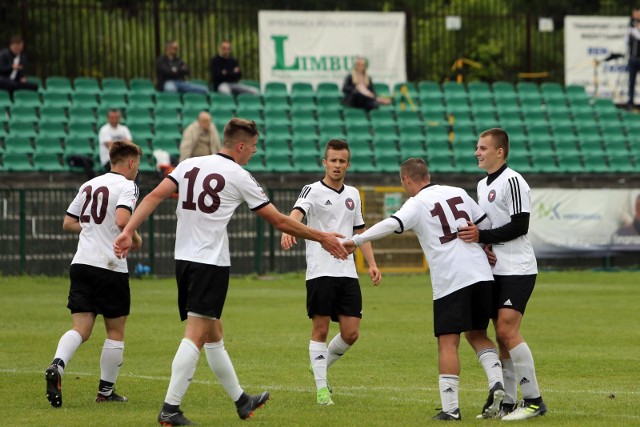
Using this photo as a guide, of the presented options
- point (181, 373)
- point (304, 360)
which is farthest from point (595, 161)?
point (181, 373)

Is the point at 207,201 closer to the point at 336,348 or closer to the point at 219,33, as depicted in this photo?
the point at 336,348

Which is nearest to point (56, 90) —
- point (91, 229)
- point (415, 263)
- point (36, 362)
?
point (415, 263)

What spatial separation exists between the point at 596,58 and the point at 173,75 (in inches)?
471

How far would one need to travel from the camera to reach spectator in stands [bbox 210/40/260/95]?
2795 cm

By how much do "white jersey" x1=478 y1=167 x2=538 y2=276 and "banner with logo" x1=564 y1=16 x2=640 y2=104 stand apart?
24.2 metres

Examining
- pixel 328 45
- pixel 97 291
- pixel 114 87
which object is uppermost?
pixel 328 45

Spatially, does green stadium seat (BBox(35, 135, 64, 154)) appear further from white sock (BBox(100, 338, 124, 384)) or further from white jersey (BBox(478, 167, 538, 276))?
white jersey (BBox(478, 167, 538, 276))

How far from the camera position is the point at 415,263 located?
24.6m

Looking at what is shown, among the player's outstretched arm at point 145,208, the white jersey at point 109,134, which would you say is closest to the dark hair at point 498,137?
the player's outstretched arm at point 145,208

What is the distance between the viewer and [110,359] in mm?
9766

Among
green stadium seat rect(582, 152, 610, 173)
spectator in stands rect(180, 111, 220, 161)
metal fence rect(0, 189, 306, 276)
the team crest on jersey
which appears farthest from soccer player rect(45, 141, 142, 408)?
green stadium seat rect(582, 152, 610, 173)

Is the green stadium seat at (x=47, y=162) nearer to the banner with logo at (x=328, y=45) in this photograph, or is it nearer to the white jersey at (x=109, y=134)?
the white jersey at (x=109, y=134)

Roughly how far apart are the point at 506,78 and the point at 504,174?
110ft

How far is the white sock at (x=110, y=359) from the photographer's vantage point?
32.0ft
